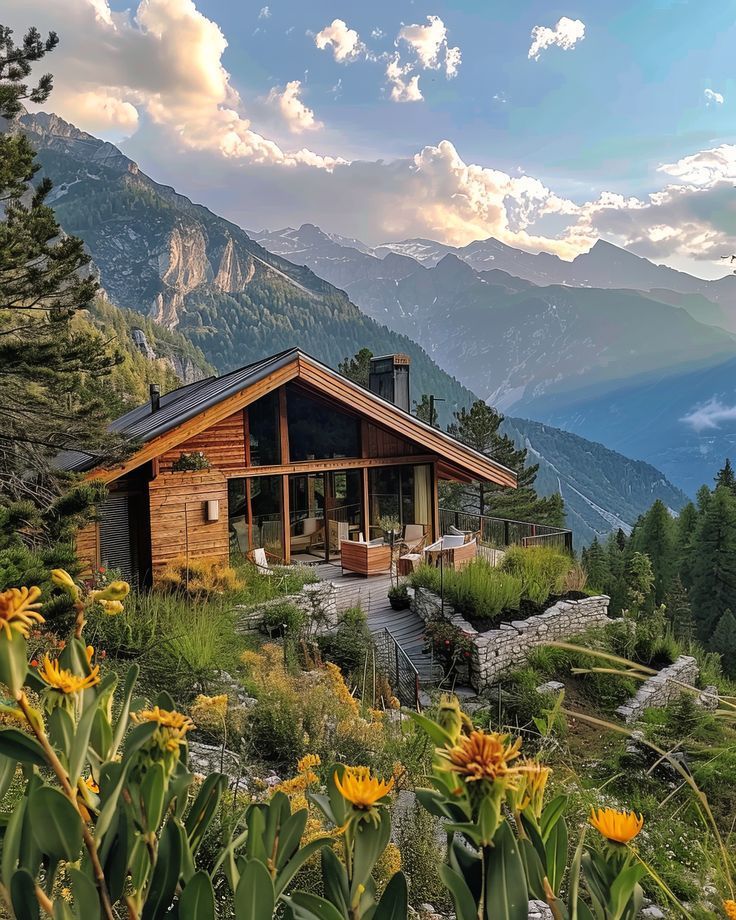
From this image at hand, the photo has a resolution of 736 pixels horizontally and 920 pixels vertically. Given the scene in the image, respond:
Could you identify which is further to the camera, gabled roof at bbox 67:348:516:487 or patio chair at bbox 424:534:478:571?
patio chair at bbox 424:534:478:571

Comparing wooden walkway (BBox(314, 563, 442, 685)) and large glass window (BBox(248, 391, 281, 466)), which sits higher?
large glass window (BBox(248, 391, 281, 466))

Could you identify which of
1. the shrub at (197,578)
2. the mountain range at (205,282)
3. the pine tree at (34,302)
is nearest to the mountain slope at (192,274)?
the mountain range at (205,282)

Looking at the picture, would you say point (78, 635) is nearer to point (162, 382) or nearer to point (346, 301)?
point (162, 382)

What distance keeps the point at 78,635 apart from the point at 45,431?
30.6 ft

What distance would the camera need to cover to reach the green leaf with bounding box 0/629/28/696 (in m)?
0.77

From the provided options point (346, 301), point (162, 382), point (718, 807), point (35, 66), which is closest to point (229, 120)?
point (346, 301)

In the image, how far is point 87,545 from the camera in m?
11.4

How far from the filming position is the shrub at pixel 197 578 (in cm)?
1034

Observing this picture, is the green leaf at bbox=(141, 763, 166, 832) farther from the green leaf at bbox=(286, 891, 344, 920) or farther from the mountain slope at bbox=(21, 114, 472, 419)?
the mountain slope at bbox=(21, 114, 472, 419)

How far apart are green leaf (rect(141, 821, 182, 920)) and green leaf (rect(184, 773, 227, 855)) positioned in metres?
0.07

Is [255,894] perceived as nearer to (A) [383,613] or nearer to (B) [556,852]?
(B) [556,852]

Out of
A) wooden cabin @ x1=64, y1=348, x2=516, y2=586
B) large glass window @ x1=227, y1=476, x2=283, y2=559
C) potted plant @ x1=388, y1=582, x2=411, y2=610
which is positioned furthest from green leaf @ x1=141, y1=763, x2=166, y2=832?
large glass window @ x1=227, y1=476, x2=283, y2=559

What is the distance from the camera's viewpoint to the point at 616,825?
Answer: 3.00ft

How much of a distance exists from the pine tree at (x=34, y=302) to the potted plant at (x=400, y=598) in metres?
5.84
